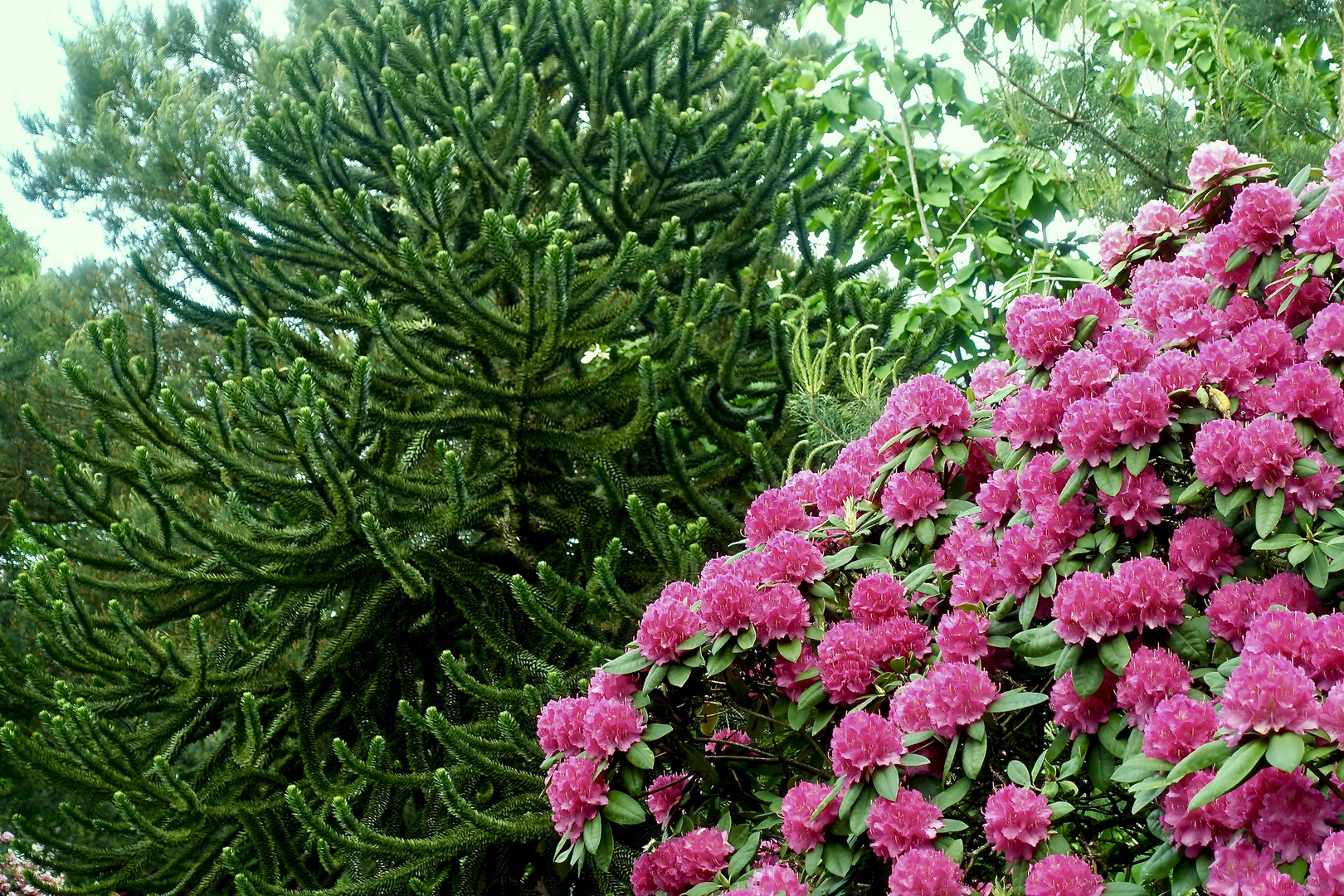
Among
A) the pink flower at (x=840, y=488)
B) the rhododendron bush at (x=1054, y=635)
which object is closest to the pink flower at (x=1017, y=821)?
the rhododendron bush at (x=1054, y=635)

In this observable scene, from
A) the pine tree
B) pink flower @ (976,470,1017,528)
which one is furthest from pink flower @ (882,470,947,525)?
the pine tree

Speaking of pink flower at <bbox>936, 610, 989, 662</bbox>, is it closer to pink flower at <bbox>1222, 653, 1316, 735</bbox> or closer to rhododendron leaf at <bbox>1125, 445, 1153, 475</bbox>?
rhododendron leaf at <bbox>1125, 445, 1153, 475</bbox>

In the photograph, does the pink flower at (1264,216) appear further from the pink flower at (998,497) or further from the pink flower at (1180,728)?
A: the pink flower at (1180,728)

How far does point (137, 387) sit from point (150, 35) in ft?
29.7

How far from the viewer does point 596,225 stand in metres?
4.38

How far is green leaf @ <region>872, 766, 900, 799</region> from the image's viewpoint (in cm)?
161

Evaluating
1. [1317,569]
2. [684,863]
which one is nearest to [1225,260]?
[1317,569]

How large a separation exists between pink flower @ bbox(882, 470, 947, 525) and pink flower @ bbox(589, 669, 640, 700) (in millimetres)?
577

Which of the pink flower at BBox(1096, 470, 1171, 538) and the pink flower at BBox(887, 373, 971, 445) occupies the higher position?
the pink flower at BBox(887, 373, 971, 445)

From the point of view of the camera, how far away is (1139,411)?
5.41 feet

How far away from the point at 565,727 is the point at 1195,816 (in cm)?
102

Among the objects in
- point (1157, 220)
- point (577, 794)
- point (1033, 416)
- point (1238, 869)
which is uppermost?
point (1157, 220)

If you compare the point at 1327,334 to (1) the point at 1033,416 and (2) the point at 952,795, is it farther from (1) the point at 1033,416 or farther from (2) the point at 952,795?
(2) the point at 952,795

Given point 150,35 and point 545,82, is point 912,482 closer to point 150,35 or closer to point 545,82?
point 545,82
